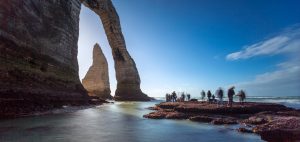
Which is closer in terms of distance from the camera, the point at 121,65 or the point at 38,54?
the point at 38,54

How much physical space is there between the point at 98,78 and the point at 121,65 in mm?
17056

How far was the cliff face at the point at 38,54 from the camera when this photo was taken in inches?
660

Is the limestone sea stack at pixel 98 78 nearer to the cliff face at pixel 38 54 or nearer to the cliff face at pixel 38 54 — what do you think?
the cliff face at pixel 38 54

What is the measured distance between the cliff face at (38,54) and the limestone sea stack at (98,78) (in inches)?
1810

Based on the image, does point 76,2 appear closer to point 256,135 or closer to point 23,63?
point 23,63

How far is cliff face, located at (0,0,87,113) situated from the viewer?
16766 mm

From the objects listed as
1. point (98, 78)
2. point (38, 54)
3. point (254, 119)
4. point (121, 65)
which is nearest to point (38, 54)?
point (38, 54)

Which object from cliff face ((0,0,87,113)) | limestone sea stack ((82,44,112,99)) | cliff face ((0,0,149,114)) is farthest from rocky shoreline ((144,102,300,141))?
limestone sea stack ((82,44,112,99))

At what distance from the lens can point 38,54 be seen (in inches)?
903

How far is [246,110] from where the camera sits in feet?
62.1

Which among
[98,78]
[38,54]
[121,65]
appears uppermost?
[121,65]

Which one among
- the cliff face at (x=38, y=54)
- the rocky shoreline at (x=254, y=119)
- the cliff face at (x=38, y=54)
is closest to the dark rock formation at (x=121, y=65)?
the cliff face at (x=38, y=54)

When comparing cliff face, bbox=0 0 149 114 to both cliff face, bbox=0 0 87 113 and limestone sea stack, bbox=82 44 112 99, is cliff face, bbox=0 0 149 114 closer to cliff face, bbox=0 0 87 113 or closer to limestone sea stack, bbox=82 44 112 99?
cliff face, bbox=0 0 87 113

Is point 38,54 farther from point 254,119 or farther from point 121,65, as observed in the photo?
point 121,65
